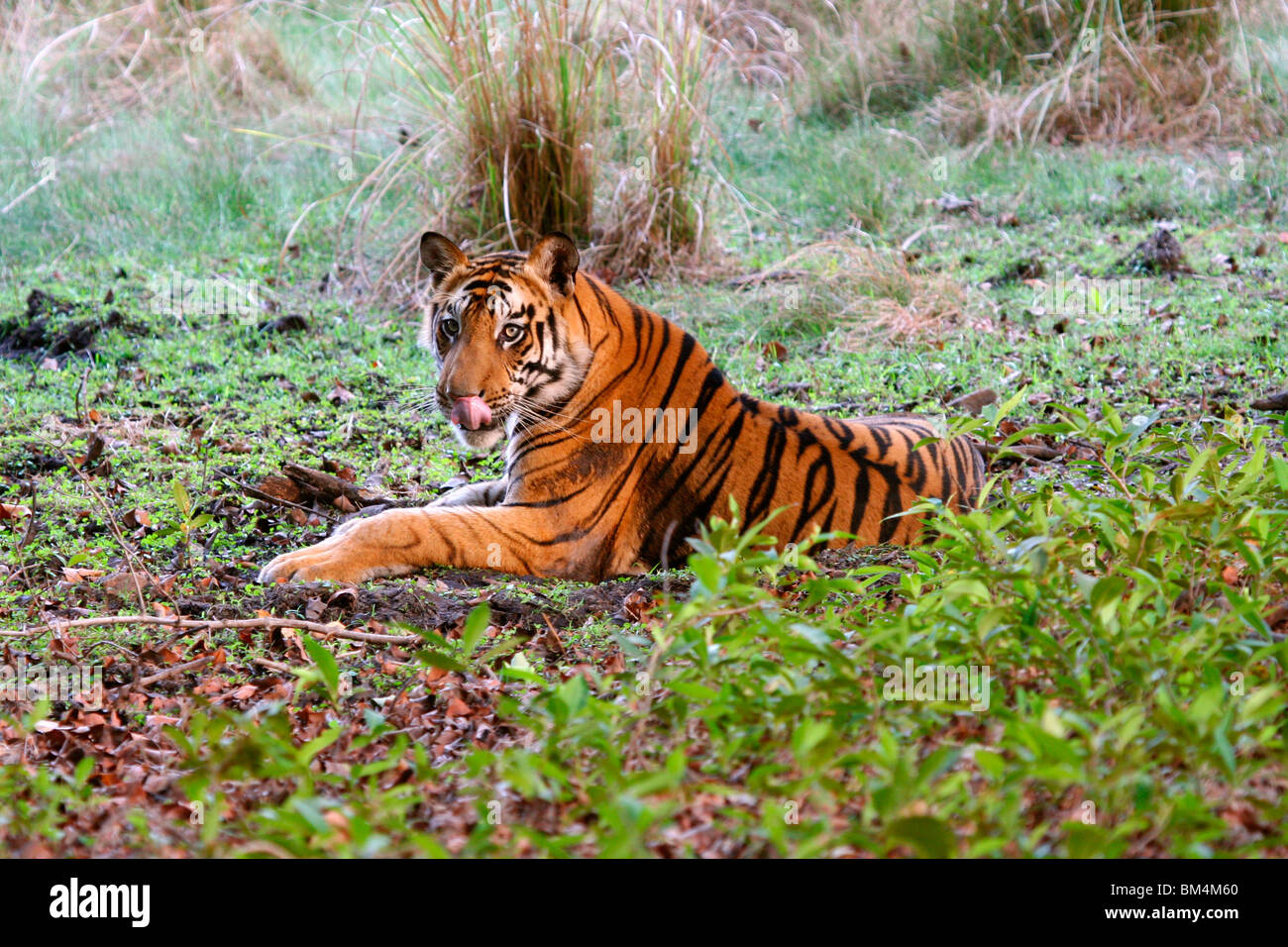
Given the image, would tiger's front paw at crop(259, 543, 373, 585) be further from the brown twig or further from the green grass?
the brown twig

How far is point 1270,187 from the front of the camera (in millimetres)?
8781

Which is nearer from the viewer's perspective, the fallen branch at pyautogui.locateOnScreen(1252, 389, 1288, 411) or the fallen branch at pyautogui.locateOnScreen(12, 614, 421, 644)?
the fallen branch at pyautogui.locateOnScreen(12, 614, 421, 644)

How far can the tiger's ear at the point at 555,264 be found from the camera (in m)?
4.46

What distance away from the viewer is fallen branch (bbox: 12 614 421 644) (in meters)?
3.26

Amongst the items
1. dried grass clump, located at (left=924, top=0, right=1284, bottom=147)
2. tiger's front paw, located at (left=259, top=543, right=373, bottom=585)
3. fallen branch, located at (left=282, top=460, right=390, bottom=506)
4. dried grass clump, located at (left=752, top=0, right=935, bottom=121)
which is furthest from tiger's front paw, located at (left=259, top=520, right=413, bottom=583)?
dried grass clump, located at (left=752, top=0, right=935, bottom=121)

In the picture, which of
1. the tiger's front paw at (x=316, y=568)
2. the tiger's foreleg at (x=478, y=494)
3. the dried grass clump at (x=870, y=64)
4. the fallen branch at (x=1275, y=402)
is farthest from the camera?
the dried grass clump at (x=870, y=64)

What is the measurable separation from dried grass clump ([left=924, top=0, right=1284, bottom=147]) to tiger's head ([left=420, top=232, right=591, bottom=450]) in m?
6.30

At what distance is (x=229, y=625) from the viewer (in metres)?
3.29

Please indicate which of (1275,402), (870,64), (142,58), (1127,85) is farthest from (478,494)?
(142,58)

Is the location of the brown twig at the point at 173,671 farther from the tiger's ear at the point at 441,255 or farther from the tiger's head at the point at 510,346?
the tiger's ear at the point at 441,255

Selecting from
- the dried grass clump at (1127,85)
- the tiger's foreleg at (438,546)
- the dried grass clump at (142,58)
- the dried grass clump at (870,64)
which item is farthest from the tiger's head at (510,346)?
the dried grass clump at (142,58)

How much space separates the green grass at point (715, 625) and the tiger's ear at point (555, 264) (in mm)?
1125

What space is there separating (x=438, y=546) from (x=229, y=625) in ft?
3.44
